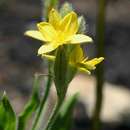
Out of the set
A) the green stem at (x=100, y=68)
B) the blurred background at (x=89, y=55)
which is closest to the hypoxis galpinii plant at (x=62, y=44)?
the green stem at (x=100, y=68)

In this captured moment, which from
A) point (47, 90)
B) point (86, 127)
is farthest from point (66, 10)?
point (86, 127)

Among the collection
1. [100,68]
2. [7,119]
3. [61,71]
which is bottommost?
[100,68]

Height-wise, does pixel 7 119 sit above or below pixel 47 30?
below

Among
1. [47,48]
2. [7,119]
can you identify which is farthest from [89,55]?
[47,48]

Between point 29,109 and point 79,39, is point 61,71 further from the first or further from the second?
point 29,109

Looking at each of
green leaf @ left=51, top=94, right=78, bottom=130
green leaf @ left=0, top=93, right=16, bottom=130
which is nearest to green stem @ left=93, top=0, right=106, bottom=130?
green leaf @ left=51, top=94, right=78, bottom=130

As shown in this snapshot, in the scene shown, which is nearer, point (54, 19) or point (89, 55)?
point (54, 19)

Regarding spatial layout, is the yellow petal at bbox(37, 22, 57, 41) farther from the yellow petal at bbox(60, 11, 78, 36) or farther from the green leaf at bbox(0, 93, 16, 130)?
the green leaf at bbox(0, 93, 16, 130)
